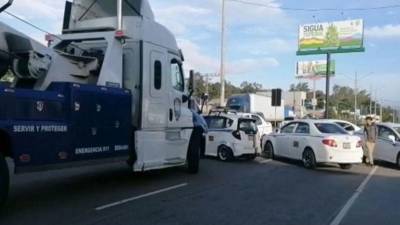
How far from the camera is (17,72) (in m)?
10.4

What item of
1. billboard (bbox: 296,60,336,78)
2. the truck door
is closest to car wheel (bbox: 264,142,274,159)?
the truck door

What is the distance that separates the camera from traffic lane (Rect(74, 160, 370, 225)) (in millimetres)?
9406

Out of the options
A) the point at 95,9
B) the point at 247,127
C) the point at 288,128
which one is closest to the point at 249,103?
the point at 288,128

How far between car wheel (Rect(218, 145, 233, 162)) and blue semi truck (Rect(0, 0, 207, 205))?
415cm

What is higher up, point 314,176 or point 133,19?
point 133,19

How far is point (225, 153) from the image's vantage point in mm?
20438

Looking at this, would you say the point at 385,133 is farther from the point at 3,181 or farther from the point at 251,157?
the point at 3,181

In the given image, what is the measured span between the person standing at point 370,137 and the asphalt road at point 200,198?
3731mm

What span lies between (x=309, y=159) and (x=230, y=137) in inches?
114

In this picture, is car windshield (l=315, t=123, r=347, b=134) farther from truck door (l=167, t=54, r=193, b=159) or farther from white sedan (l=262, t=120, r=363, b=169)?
truck door (l=167, t=54, r=193, b=159)

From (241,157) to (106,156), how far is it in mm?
10848

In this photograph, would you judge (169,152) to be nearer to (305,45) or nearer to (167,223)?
(167,223)

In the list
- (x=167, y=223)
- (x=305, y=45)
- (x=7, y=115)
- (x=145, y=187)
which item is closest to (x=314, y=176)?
(x=145, y=187)

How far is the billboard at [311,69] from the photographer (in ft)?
293
